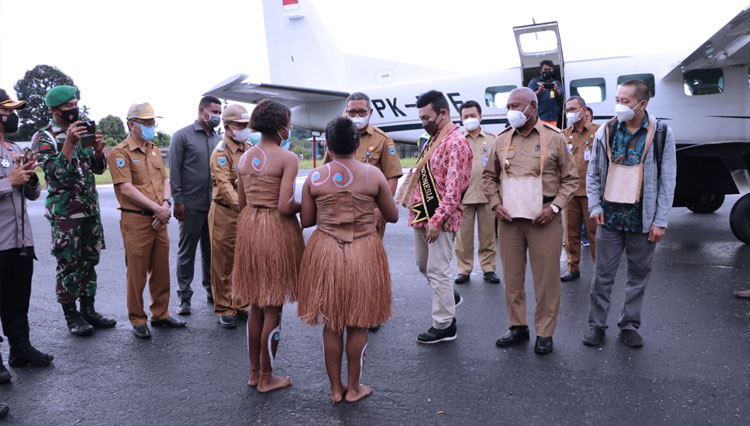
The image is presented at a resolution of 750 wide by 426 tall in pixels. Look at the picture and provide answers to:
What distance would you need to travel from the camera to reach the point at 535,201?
403 centimetres

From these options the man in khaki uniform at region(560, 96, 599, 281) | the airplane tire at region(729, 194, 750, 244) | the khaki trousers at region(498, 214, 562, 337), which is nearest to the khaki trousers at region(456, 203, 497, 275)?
the man in khaki uniform at region(560, 96, 599, 281)

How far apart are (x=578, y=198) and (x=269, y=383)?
14.1 feet

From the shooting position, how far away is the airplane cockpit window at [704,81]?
31.0 feet

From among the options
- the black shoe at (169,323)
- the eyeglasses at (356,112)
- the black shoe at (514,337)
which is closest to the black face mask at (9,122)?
the black shoe at (169,323)

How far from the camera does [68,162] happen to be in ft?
14.9

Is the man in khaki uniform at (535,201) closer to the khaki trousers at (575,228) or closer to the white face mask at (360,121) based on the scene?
the white face mask at (360,121)

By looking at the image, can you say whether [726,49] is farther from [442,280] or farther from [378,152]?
[442,280]

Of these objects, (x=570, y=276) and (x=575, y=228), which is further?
(x=575, y=228)

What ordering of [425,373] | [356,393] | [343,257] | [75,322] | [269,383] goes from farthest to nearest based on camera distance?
1. [75,322]
2. [425,373]
3. [269,383]
4. [356,393]
5. [343,257]

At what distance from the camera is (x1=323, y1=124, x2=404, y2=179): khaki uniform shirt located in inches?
183

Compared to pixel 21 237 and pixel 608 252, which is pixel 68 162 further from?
pixel 608 252

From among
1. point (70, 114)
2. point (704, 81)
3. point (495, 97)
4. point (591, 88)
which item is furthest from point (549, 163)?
point (495, 97)

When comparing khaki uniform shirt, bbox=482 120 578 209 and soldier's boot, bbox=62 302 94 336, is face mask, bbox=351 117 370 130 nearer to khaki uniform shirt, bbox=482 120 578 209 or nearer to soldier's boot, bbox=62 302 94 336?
khaki uniform shirt, bbox=482 120 578 209

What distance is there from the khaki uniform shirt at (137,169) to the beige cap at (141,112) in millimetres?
194
